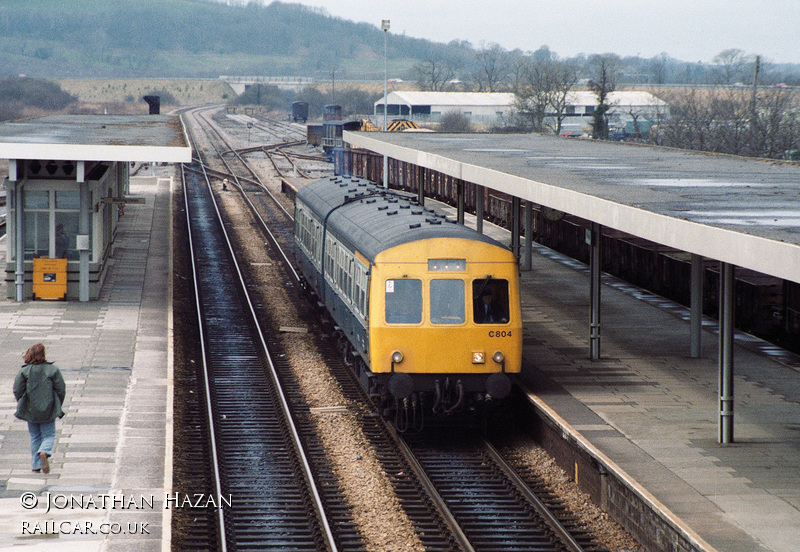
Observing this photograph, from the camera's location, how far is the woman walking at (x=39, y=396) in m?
10.8

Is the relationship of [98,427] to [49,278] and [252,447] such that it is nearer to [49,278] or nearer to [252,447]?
[252,447]

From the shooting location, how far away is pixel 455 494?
12.0m

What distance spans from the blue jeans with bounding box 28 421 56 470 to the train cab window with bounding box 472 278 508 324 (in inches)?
217

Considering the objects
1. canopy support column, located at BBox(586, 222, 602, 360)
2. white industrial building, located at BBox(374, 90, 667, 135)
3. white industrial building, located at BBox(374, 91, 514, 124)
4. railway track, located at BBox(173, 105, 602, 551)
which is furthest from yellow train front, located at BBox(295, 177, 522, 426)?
white industrial building, located at BBox(374, 91, 514, 124)

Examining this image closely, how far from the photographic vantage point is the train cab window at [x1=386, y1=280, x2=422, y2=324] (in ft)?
43.6

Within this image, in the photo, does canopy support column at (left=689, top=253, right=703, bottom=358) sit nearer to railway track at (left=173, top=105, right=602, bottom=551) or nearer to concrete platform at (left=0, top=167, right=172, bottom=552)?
railway track at (left=173, top=105, right=602, bottom=551)

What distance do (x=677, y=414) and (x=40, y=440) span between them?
26.8 ft

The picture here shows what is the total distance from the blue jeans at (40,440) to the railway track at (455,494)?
2.61m

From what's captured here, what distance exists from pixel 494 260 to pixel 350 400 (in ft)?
12.8

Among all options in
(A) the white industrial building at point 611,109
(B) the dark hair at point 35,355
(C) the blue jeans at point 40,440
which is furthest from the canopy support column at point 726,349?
(A) the white industrial building at point 611,109

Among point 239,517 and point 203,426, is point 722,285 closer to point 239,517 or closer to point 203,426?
point 239,517

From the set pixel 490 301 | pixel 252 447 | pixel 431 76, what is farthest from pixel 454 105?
pixel 252 447

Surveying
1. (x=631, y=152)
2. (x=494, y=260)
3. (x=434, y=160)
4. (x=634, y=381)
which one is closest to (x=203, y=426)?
(x=494, y=260)

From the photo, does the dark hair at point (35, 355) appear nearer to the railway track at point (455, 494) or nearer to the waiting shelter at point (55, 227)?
the railway track at point (455, 494)
